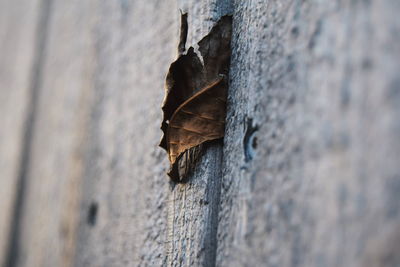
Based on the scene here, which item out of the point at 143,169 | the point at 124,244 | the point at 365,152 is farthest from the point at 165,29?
the point at 365,152

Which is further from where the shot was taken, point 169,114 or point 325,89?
point 169,114

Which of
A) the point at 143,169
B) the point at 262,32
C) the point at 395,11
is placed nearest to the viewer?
the point at 395,11

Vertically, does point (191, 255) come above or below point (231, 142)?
below

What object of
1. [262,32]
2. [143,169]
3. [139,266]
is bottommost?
[139,266]

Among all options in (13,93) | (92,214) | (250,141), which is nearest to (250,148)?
(250,141)

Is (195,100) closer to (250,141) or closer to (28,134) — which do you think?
(250,141)

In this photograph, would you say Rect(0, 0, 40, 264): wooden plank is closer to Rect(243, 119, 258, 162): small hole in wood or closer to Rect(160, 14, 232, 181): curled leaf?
Rect(160, 14, 232, 181): curled leaf

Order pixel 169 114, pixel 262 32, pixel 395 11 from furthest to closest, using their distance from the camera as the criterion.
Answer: pixel 169 114 → pixel 262 32 → pixel 395 11

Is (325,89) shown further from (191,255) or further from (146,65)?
(146,65)

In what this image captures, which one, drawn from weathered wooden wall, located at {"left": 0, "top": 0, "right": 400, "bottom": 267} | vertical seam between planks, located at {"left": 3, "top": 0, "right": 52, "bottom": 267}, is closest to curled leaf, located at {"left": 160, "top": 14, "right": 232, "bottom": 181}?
weathered wooden wall, located at {"left": 0, "top": 0, "right": 400, "bottom": 267}
